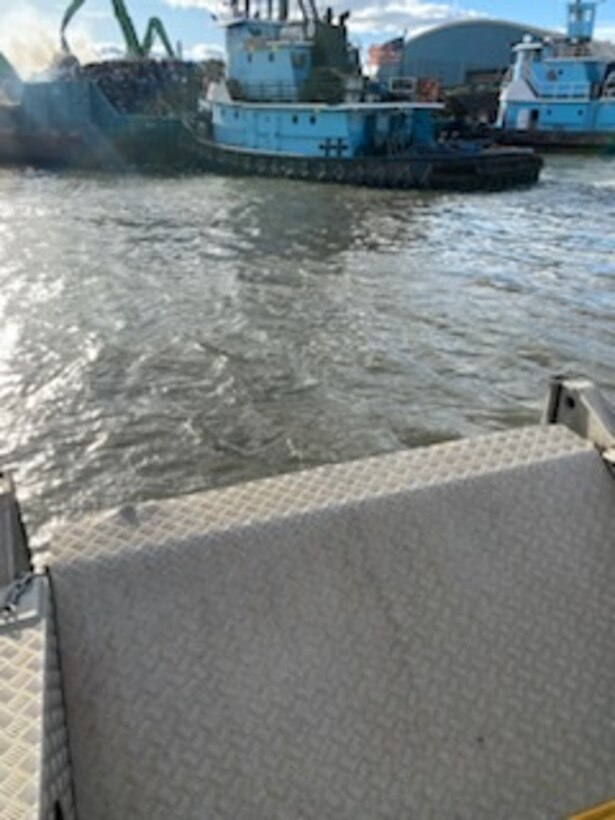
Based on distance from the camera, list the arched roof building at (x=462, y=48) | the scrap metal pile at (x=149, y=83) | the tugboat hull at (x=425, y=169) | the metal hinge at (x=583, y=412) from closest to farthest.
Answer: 1. the metal hinge at (x=583, y=412)
2. the tugboat hull at (x=425, y=169)
3. the scrap metal pile at (x=149, y=83)
4. the arched roof building at (x=462, y=48)

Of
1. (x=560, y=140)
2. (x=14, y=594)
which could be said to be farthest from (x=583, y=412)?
(x=560, y=140)

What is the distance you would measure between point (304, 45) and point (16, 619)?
23.6 meters

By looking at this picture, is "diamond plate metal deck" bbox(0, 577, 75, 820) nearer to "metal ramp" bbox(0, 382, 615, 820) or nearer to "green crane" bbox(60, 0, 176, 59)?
"metal ramp" bbox(0, 382, 615, 820)

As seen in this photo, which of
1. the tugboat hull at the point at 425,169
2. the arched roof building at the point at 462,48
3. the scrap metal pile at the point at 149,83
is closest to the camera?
the tugboat hull at the point at 425,169

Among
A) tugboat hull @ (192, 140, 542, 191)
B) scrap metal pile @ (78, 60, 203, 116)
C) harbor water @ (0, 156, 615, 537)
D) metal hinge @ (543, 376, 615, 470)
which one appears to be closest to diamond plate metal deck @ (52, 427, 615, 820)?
metal hinge @ (543, 376, 615, 470)

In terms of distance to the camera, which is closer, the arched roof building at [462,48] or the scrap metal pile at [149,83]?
the scrap metal pile at [149,83]

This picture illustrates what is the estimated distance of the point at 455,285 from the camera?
9.15 metres

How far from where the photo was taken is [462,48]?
6081cm

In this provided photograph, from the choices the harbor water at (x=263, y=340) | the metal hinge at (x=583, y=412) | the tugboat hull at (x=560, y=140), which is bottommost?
the tugboat hull at (x=560, y=140)

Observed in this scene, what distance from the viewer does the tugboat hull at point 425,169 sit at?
1839cm

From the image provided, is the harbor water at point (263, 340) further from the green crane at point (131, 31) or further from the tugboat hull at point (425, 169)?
the green crane at point (131, 31)

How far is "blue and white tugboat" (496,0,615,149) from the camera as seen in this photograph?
1189 inches

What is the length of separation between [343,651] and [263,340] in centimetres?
534

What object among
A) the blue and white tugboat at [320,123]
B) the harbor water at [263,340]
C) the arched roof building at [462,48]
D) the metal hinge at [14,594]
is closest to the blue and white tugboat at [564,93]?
the blue and white tugboat at [320,123]
